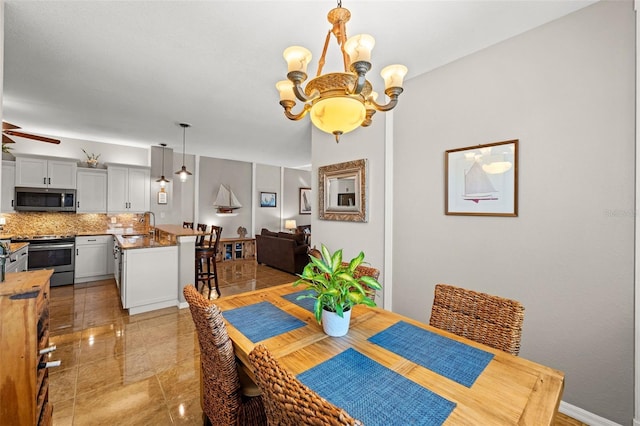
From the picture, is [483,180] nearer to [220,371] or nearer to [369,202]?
[369,202]

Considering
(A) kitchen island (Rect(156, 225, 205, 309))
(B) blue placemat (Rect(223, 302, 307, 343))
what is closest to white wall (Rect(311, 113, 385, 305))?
(B) blue placemat (Rect(223, 302, 307, 343))

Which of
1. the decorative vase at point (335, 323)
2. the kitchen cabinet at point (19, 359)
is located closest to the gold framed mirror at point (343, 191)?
the decorative vase at point (335, 323)

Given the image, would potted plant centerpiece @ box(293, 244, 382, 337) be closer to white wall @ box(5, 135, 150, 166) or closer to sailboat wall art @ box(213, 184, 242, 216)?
white wall @ box(5, 135, 150, 166)

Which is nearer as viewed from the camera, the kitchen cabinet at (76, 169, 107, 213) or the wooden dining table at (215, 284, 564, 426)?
the wooden dining table at (215, 284, 564, 426)

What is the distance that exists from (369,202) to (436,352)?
1.96m

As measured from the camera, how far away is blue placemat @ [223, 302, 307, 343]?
1.33m

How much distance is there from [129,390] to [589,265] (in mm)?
3356

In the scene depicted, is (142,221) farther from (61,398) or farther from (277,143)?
(61,398)

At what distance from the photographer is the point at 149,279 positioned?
11.5ft

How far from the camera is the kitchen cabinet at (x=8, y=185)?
4.20 meters

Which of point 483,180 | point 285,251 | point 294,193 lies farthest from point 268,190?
point 483,180

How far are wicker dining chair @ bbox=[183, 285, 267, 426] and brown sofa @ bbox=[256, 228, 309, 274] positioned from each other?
4.10 metres

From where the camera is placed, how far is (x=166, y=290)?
143 inches

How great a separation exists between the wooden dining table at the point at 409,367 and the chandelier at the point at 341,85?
1.16m
